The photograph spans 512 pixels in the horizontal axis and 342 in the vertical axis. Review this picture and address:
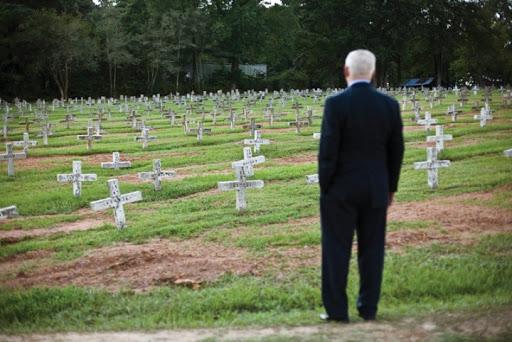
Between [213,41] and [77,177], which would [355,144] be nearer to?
[77,177]

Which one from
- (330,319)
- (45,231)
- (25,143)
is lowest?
(45,231)

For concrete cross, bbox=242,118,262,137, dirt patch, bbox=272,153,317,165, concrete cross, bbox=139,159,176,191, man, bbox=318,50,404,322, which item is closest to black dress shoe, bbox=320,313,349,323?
man, bbox=318,50,404,322

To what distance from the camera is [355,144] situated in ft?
14.4

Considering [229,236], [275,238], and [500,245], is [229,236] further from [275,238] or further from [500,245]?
[500,245]

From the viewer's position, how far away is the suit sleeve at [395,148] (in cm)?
451

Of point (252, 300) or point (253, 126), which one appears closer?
point (252, 300)

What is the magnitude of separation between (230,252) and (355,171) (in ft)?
11.8

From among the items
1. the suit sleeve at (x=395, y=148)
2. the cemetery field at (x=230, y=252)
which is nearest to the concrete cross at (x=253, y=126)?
the cemetery field at (x=230, y=252)

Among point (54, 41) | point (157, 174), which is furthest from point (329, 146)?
point (54, 41)

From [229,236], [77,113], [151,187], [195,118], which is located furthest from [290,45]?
[229,236]

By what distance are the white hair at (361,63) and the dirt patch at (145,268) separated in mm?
2997

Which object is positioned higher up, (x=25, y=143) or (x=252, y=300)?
(x=25, y=143)

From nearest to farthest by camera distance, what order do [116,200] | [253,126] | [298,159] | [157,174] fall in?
1. [116,200]
2. [157,174]
3. [298,159]
4. [253,126]

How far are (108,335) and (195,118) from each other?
27.5 metres
